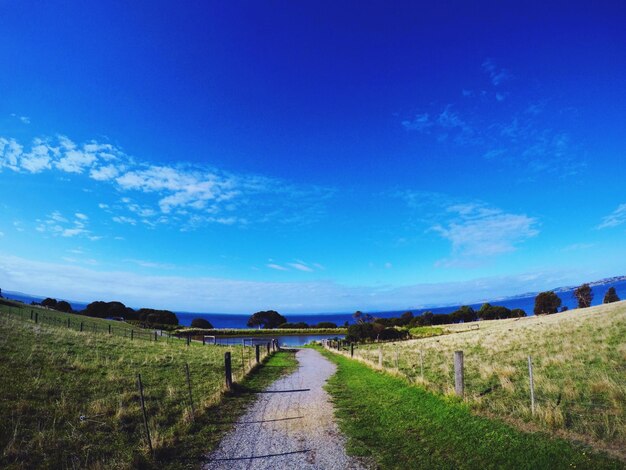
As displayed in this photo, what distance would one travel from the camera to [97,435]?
29.3 feet

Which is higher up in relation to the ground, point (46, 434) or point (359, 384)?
point (46, 434)

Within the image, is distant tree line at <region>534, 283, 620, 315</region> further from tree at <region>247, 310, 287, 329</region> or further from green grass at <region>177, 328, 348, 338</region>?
tree at <region>247, 310, 287, 329</region>

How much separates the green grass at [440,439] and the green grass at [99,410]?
3.93 m

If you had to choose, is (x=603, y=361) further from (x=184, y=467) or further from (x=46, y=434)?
(x=46, y=434)

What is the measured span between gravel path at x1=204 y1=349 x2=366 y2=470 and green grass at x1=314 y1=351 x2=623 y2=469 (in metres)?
0.52

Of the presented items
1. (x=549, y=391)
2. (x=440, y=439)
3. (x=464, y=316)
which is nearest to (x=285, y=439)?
(x=440, y=439)

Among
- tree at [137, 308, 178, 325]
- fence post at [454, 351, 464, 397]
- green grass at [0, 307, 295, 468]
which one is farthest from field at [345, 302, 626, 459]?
tree at [137, 308, 178, 325]

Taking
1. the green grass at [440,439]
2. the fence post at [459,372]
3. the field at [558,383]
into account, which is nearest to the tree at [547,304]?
the field at [558,383]

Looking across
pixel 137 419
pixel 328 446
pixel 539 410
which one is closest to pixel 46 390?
pixel 137 419

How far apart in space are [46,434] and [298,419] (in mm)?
6494

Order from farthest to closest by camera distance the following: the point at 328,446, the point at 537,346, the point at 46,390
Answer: the point at 537,346 → the point at 46,390 → the point at 328,446

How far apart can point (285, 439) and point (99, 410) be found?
20.2 ft

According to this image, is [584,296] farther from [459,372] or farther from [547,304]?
[459,372]

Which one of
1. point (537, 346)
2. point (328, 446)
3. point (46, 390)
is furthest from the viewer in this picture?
point (537, 346)
